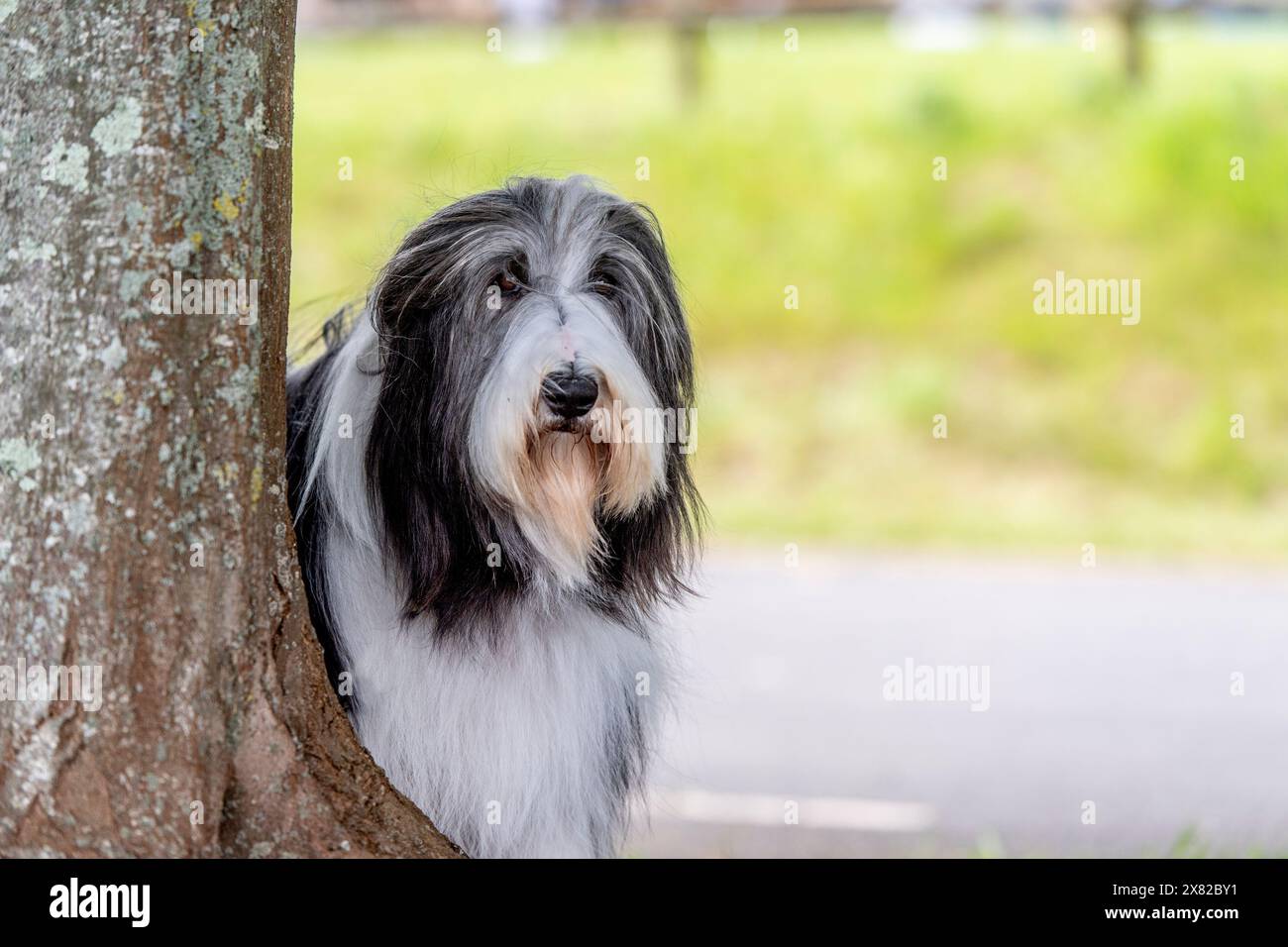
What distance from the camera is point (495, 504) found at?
2934mm

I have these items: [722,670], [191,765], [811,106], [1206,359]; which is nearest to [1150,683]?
[722,670]

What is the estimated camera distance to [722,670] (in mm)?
8062

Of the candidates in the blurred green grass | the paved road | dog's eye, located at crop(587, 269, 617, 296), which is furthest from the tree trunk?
the blurred green grass

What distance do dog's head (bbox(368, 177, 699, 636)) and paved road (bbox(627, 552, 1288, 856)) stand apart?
0.72 m

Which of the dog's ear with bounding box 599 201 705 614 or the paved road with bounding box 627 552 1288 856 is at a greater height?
the dog's ear with bounding box 599 201 705 614

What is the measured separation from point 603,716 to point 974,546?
7.55 m

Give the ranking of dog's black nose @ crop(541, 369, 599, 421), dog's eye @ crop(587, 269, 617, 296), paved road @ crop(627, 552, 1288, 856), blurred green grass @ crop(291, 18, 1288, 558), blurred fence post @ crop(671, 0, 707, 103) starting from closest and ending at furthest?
1. dog's black nose @ crop(541, 369, 599, 421)
2. dog's eye @ crop(587, 269, 617, 296)
3. paved road @ crop(627, 552, 1288, 856)
4. blurred green grass @ crop(291, 18, 1288, 558)
5. blurred fence post @ crop(671, 0, 707, 103)

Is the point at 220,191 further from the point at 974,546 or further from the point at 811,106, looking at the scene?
the point at 811,106

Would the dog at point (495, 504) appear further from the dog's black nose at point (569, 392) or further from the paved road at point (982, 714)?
the paved road at point (982, 714)

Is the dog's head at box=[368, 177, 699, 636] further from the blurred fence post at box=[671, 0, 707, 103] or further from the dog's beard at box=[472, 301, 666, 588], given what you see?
the blurred fence post at box=[671, 0, 707, 103]

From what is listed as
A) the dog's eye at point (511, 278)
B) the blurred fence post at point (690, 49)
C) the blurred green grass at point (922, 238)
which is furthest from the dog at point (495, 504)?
the blurred fence post at point (690, 49)

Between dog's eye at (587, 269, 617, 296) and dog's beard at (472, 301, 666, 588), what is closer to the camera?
dog's beard at (472, 301, 666, 588)

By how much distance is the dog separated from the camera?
2916 mm

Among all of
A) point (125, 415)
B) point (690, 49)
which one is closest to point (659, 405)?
point (125, 415)
